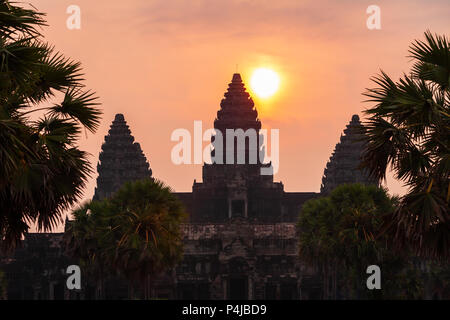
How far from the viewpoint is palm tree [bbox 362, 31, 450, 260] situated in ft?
78.3

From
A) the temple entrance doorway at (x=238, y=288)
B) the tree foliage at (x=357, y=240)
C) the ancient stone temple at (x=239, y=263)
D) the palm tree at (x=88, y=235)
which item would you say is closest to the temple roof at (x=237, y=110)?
the ancient stone temple at (x=239, y=263)

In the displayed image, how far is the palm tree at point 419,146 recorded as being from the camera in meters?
23.9

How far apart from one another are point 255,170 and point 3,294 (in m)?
65.6

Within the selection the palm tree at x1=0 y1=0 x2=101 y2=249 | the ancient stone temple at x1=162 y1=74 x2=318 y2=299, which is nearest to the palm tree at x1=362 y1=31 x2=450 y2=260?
the palm tree at x1=0 y1=0 x2=101 y2=249

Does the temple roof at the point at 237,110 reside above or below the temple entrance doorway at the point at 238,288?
above

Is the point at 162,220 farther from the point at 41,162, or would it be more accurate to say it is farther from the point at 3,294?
the point at 41,162

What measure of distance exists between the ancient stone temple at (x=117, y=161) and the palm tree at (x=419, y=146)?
103856mm

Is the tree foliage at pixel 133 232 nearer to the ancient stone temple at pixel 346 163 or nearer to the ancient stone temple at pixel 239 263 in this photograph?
the ancient stone temple at pixel 239 263

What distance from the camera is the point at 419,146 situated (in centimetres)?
2512

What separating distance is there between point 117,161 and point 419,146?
351ft

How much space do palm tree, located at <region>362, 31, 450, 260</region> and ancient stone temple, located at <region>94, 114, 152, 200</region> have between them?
104 metres
